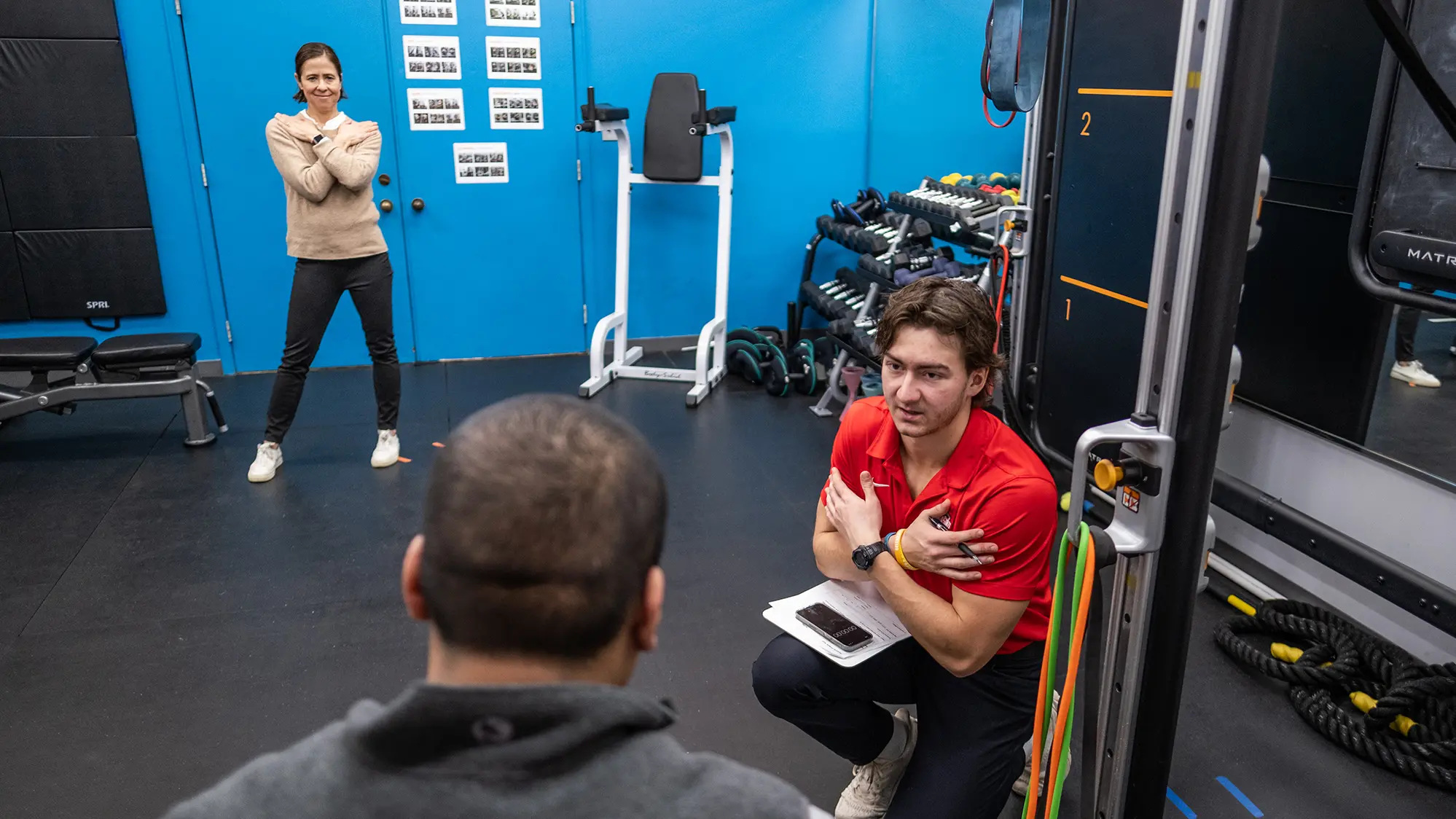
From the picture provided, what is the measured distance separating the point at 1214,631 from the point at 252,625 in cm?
272

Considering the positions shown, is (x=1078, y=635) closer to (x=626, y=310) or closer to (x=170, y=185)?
(x=626, y=310)

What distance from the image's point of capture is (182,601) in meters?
2.98

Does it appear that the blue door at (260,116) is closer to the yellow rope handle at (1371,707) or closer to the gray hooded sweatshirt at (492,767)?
the yellow rope handle at (1371,707)

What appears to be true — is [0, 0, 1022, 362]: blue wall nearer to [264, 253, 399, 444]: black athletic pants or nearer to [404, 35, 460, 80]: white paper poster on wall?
[404, 35, 460, 80]: white paper poster on wall

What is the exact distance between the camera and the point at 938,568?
5.73 ft

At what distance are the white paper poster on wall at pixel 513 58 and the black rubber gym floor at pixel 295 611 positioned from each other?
172 cm

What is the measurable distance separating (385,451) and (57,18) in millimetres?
2615

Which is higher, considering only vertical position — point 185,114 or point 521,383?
point 185,114

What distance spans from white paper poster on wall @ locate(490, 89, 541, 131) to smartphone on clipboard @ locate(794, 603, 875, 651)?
3.84 m

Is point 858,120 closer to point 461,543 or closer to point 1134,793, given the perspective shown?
point 1134,793

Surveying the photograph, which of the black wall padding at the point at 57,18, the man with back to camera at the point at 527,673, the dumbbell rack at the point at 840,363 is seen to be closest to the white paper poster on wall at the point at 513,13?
the black wall padding at the point at 57,18

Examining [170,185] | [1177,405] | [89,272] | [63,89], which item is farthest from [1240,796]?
[63,89]

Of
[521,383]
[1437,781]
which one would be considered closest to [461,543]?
[1437,781]

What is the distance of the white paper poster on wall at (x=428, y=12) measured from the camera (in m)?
4.83
